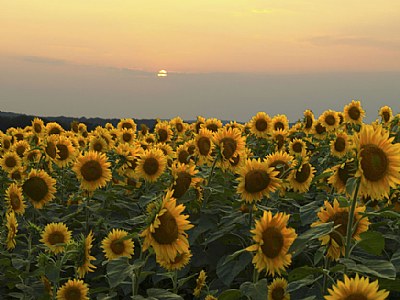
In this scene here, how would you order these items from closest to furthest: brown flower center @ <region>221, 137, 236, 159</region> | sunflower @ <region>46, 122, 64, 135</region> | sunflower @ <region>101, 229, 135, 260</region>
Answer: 1. sunflower @ <region>101, 229, 135, 260</region>
2. brown flower center @ <region>221, 137, 236, 159</region>
3. sunflower @ <region>46, 122, 64, 135</region>

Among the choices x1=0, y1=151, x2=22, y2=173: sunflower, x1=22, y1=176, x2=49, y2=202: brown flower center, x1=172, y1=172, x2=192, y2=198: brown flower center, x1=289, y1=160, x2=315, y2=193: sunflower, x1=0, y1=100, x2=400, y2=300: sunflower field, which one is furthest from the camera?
x1=0, y1=151, x2=22, y2=173: sunflower

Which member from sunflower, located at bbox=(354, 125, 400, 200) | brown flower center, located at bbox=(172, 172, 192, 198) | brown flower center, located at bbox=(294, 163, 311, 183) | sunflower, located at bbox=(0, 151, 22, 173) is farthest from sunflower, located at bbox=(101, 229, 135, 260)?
sunflower, located at bbox=(0, 151, 22, 173)

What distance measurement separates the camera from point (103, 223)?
21.3ft

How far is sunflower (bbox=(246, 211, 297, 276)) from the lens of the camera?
3723 mm

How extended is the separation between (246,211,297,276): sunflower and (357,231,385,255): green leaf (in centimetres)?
46

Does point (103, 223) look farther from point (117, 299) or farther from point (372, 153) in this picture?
point (372, 153)

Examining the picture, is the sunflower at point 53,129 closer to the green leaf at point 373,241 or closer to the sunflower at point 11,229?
the sunflower at point 11,229

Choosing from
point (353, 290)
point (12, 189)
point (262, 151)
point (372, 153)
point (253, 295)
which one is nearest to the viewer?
point (353, 290)

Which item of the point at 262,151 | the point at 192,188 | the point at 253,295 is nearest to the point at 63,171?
the point at 192,188

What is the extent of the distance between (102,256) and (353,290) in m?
4.39

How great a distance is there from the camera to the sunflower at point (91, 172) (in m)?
7.29

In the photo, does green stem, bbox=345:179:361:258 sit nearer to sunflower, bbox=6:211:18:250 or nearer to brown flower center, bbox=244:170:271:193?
brown flower center, bbox=244:170:271:193

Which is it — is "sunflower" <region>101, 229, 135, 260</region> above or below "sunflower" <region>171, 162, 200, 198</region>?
below

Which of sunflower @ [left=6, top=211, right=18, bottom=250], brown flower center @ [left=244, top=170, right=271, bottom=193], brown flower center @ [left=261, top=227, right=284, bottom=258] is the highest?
brown flower center @ [left=244, top=170, right=271, bottom=193]
